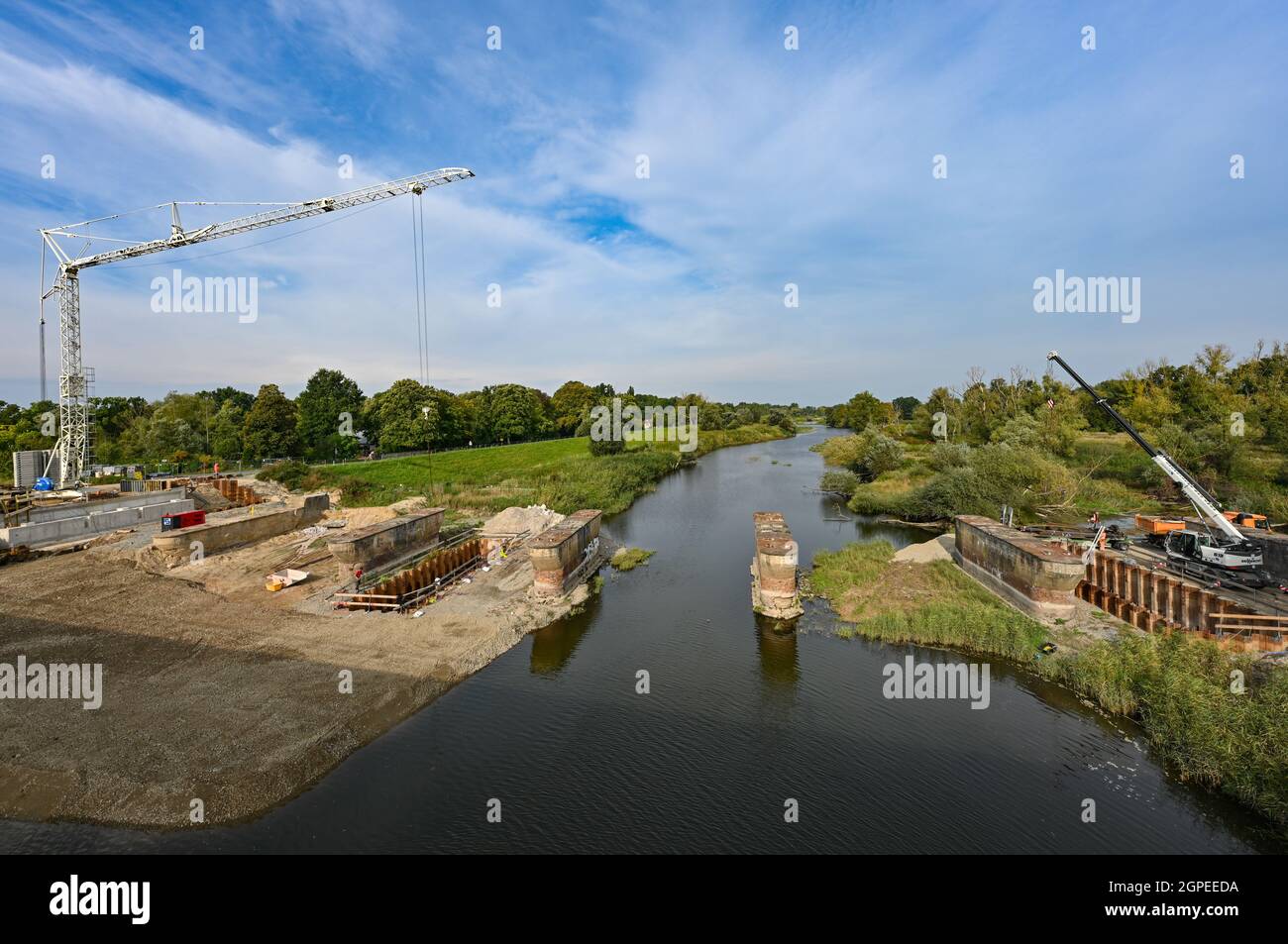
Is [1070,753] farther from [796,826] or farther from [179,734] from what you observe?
[179,734]

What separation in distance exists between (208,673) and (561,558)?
1084 cm

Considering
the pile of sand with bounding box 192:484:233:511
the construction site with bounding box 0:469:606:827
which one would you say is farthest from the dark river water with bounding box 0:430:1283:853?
the pile of sand with bounding box 192:484:233:511

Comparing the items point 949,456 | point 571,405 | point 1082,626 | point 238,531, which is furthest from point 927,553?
point 571,405

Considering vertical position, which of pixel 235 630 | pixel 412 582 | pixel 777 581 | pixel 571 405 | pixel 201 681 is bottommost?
pixel 201 681

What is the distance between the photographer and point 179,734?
11922 millimetres

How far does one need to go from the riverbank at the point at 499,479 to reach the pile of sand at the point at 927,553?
1950 centimetres

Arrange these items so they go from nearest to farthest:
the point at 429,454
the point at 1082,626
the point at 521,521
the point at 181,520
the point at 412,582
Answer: the point at 1082,626 < the point at 412,582 < the point at 181,520 < the point at 521,521 < the point at 429,454

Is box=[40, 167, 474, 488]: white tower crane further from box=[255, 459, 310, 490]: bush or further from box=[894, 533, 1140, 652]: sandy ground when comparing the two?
box=[894, 533, 1140, 652]: sandy ground

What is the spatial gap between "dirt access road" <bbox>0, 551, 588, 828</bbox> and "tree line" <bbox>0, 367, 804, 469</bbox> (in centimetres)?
3104

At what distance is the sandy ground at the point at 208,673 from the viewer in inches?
411

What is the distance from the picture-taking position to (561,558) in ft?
69.7

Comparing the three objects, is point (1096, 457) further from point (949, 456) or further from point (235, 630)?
point (235, 630)

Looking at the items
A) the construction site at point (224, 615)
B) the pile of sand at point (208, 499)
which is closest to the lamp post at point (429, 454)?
the construction site at point (224, 615)
